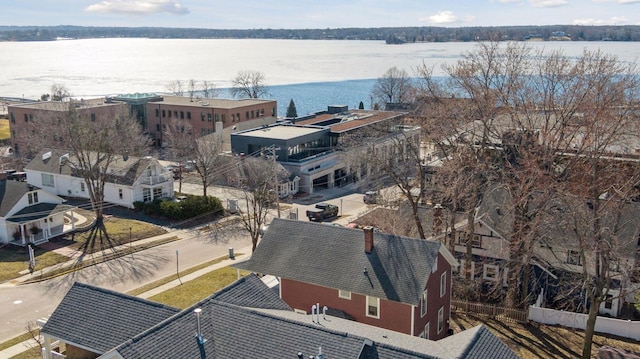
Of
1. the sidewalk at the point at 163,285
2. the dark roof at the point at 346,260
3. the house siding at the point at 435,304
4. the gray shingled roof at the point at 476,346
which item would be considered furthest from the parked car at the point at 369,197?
the gray shingled roof at the point at 476,346

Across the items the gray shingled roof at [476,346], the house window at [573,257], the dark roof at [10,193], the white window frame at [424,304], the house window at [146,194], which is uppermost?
the gray shingled roof at [476,346]

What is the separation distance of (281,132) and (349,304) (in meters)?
42.3

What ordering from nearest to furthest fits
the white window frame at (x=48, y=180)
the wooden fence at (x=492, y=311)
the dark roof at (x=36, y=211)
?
the wooden fence at (x=492, y=311) → the dark roof at (x=36, y=211) → the white window frame at (x=48, y=180)

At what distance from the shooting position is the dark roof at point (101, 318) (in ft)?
67.6

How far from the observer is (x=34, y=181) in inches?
2410

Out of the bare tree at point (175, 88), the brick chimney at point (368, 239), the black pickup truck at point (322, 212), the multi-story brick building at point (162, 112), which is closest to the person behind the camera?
the brick chimney at point (368, 239)

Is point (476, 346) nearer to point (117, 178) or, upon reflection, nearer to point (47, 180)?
point (117, 178)

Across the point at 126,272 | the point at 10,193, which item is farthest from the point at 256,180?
the point at 10,193

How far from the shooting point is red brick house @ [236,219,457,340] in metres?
26.2

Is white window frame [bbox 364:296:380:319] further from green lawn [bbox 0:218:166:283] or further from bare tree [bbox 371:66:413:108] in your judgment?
bare tree [bbox 371:66:413:108]

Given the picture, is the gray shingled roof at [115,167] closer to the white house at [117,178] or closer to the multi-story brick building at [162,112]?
the white house at [117,178]

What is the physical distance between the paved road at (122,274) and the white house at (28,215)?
8.91m

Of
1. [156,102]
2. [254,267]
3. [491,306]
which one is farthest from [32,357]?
[156,102]

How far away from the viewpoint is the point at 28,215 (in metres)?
45.6
